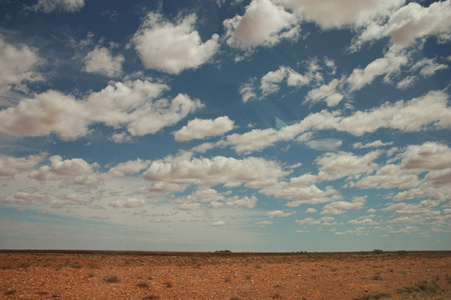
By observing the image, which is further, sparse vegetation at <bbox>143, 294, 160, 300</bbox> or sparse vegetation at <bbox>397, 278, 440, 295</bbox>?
sparse vegetation at <bbox>397, 278, 440, 295</bbox>

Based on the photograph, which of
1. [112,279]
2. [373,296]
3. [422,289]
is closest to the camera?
[373,296]

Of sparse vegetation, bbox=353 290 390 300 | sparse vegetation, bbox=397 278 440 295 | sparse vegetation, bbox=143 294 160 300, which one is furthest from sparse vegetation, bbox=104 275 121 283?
sparse vegetation, bbox=397 278 440 295

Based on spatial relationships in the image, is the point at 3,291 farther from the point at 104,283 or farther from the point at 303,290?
the point at 303,290

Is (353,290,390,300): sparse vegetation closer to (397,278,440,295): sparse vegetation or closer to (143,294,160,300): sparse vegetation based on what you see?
(397,278,440,295): sparse vegetation

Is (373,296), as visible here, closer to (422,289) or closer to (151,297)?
(422,289)

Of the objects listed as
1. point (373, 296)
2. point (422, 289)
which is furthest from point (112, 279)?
point (422, 289)

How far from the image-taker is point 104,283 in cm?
1875

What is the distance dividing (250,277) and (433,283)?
38.2 ft

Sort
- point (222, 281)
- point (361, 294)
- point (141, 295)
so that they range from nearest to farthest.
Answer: point (141, 295) < point (361, 294) < point (222, 281)

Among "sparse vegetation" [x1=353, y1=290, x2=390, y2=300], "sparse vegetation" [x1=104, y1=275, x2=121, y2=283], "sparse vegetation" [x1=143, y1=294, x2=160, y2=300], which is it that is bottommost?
"sparse vegetation" [x1=353, y1=290, x2=390, y2=300]

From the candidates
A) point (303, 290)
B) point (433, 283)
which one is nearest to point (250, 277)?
point (303, 290)

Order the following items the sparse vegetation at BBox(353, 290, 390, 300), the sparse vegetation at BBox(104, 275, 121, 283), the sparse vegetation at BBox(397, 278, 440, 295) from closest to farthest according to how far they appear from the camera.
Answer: the sparse vegetation at BBox(353, 290, 390, 300) < the sparse vegetation at BBox(397, 278, 440, 295) < the sparse vegetation at BBox(104, 275, 121, 283)

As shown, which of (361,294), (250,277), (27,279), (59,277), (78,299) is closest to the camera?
(78,299)

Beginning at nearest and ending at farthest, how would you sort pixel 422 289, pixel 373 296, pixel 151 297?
1. pixel 151 297
2. pixel 373 296
3. pixel 422 289
